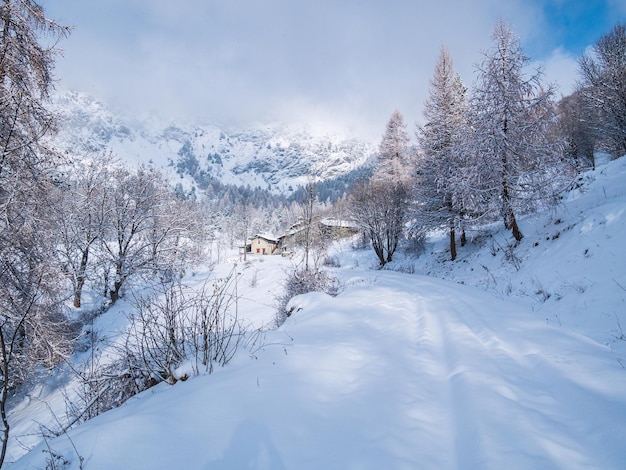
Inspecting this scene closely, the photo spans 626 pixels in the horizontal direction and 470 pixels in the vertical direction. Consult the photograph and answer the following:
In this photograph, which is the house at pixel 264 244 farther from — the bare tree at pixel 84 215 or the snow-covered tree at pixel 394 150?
the bare tree at pixel 84 215

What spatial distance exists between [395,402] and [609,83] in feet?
77.0

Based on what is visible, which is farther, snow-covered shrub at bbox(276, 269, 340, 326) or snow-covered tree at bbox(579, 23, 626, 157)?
snow-covered tree at bbox(579, 23, 626, 157)

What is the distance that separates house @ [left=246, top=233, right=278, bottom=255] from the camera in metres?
67.8

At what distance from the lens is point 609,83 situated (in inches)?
633

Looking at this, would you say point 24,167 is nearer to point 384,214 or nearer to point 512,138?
point 512,138

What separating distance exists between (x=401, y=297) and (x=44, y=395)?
1084cm

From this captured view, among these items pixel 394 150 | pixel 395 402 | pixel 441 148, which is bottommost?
pixel 395 402

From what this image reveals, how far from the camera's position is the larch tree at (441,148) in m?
15.6

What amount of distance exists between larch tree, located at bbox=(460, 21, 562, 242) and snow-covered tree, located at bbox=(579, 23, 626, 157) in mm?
8338

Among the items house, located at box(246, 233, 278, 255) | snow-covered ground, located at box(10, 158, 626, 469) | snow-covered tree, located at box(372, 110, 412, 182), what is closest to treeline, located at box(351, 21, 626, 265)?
snow-covered tree, located at box(372, 110, 412, 182)

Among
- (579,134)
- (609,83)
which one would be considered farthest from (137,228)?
(579,134)

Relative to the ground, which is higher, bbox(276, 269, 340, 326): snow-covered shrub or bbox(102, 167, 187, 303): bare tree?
bbox(102, 167, 187, 303): bare tree

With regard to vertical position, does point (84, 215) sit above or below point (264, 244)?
below

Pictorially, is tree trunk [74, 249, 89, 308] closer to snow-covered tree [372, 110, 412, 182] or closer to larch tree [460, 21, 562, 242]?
larch tree [460, 21, 562, 242]
